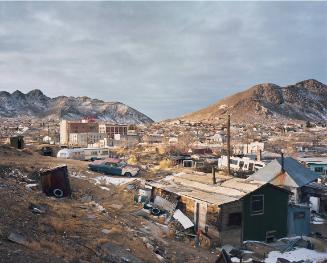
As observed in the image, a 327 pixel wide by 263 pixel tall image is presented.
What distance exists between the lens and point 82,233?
19.0 m

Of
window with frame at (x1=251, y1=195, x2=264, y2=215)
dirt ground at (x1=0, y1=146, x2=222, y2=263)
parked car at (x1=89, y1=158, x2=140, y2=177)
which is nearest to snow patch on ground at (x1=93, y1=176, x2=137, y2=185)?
parked car at (x1=89, y1=158, x2=140, y2=177)

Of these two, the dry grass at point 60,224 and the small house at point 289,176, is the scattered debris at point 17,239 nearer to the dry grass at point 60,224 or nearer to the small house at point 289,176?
the dry grass at point 60,224

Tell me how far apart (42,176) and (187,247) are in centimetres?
1228

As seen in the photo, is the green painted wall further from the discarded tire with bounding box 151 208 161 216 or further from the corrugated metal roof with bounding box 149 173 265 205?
the discarded tire with bounding box 151 208 161 216

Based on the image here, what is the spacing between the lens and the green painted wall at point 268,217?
24719 millimetres

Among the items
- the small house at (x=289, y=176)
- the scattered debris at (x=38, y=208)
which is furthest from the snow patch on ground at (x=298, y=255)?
the scattered debris at (x=38, y=208)

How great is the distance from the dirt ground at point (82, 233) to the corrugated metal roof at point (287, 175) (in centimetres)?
1181

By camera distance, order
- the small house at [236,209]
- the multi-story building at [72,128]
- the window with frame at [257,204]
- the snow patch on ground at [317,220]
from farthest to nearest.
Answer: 1. the multi-story building at [72,128]
2. the snow patch on ground at [317,220]
3. the window with frame at [257,204]
4. the small house at [236,209]

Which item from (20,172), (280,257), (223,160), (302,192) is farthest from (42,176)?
(223,160)

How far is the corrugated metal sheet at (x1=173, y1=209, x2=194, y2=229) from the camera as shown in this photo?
82.4 ft

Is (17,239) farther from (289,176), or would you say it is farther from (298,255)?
(289,176)

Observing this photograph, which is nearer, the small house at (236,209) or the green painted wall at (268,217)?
the small house at (236,209)

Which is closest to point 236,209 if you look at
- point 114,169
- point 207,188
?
point 207,188

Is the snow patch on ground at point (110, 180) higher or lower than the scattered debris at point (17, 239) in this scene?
lower
